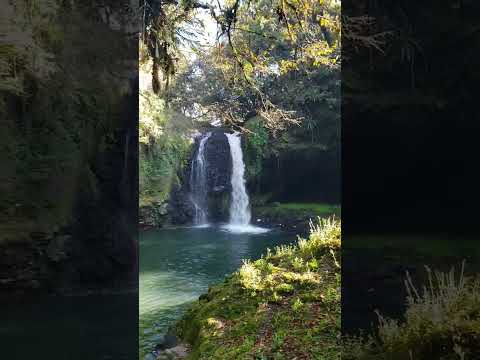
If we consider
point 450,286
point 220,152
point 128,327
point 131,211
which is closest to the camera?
point 450,286

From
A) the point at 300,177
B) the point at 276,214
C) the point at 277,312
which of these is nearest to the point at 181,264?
the point at 277,312

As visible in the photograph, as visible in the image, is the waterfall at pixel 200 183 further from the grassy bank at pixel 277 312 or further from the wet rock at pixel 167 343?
the wet rock at pixel 167 343

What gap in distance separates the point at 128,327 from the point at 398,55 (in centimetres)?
449

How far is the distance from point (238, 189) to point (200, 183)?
2.24 metres

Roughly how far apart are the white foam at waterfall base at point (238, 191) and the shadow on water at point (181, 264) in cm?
211

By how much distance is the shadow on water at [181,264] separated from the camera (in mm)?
7655

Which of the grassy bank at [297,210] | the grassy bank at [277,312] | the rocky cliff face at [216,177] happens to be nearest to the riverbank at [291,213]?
the grassy bank at [297,210]

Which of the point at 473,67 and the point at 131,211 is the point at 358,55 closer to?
the point at 473,67

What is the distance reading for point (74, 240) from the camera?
5.23 m

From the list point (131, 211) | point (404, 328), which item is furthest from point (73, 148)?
point (404, 328)

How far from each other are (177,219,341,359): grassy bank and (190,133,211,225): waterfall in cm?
1535

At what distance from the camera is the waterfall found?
22.0 meters

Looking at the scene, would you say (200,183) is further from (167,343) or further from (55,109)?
(55,109)

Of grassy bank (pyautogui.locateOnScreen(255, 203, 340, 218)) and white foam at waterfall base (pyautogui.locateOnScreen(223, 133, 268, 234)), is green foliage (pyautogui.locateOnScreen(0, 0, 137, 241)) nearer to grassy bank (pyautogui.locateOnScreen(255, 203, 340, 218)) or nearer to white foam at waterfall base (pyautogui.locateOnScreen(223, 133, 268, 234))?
grassy bank (pyautogui.locateOnScreen(255, 203, 340, 218))
